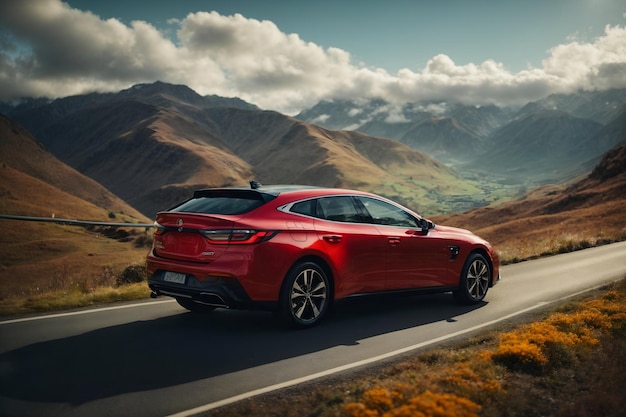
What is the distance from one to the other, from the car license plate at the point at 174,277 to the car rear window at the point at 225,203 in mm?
790

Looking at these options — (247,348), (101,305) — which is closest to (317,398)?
(247,348)

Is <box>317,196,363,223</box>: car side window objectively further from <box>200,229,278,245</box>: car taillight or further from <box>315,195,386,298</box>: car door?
<box>200,229,278,245</box>: car taillight

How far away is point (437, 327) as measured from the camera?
22.9 ft

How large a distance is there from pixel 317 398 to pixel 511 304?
213 inches

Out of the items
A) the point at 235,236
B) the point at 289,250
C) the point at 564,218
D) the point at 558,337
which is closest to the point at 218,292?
the point at 235,236

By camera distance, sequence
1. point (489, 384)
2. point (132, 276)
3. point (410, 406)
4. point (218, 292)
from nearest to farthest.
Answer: point (410, 406), point (489, 384), point (218, 292), point (132, 276)

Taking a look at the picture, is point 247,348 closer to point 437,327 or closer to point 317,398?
point 317,398

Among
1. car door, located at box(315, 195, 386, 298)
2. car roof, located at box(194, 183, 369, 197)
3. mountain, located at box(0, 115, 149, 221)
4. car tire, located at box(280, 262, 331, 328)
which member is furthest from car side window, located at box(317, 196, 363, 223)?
mountain, located at box(0, 115, 149, 221)

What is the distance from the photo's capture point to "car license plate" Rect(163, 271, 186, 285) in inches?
242

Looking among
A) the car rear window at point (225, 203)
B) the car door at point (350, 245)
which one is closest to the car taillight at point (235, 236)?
the car rear window at point (225, 203)

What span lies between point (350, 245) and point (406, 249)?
1.15 m

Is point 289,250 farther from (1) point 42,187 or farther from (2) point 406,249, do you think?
(1) point 42,187

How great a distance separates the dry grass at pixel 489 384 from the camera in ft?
12.8

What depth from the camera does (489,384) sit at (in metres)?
4.35
